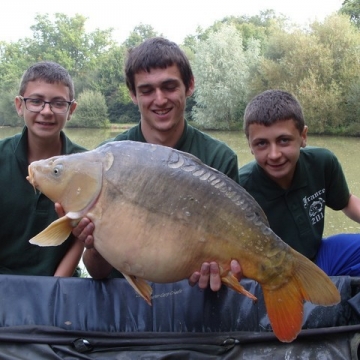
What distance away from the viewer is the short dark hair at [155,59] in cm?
170

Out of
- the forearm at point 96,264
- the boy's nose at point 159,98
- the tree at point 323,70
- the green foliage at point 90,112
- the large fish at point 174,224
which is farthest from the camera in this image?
the green foliage at point 90,112

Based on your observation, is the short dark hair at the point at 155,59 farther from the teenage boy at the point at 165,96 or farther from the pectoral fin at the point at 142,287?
the pectoral fin at the point at 142,287

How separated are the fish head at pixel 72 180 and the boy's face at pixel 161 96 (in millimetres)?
573

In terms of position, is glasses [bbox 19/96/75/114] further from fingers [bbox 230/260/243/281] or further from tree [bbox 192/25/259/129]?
tree [bbox 192/25/259/129]

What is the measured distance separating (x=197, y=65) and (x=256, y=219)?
20520 millimetres

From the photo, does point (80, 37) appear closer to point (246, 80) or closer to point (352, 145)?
point (246, 80)

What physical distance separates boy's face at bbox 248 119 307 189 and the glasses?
2.48 feet

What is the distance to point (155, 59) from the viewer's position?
5.57 feet

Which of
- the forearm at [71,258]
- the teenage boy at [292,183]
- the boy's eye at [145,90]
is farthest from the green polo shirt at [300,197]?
the forearm at [71,258]

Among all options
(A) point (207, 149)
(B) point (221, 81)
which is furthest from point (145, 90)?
(B) point (221, 81)

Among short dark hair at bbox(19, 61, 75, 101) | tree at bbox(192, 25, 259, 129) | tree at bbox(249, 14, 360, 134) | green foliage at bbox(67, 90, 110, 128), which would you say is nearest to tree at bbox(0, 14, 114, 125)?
green foliage at bbox(67, 90, 110, 128)

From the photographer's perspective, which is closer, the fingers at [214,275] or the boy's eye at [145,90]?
the fingers at [214,275]

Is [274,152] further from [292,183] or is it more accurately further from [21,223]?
[21,223]

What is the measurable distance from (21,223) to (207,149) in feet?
2.44
